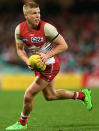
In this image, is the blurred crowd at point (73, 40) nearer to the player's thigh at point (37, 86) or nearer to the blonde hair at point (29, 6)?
the player's thigh at point (37, 86)

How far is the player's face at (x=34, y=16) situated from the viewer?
231 inches

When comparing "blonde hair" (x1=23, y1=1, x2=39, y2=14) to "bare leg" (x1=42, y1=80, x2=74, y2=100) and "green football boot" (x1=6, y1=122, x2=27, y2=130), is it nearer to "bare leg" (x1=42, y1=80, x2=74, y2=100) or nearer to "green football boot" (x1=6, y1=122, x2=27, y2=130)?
"bare leg" (x1=42, y1=80, x2=74, y2=100)

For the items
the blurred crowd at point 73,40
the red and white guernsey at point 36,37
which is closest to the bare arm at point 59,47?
the red and white guernsey at point 36,37

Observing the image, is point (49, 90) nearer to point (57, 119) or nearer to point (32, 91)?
point (32, 91)

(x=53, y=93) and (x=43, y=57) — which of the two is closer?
(x=43, y=57)

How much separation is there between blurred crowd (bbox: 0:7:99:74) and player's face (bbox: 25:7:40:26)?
11970 mm

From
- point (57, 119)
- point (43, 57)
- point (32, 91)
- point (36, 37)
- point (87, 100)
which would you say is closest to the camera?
point (43, 57)

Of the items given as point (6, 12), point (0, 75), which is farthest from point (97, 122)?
point (6, 12)

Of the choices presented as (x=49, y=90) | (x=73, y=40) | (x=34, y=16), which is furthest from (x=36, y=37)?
(x=73, y=40)

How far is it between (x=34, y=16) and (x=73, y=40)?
1362 cm

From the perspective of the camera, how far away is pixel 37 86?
20.1 feet

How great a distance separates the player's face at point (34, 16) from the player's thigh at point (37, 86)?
0.89 metres

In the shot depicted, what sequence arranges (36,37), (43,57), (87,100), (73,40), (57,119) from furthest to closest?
(73,40) < (57,119) < (87,100) < (36,37) < (43,57)

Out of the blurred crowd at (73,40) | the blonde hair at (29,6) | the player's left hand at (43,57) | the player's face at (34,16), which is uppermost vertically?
the blonde hair at (29,6)
